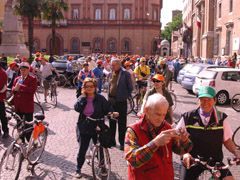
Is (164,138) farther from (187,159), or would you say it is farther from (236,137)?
(236,137)

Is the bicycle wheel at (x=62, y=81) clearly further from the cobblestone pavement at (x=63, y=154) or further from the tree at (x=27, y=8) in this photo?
the tree at (x=27, y=8)

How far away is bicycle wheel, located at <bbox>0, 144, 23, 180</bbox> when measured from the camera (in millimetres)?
5262

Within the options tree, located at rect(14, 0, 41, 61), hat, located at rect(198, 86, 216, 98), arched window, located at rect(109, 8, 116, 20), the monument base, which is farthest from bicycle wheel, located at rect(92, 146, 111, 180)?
arched window, located at rect(109, 8, 116, 20)

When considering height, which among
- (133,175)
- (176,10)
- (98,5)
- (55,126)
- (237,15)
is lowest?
(55,126)

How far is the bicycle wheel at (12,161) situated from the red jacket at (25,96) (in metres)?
2.02

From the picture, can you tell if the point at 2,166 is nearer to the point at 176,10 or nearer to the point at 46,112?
the point at 46,112

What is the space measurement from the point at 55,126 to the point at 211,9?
34849mm

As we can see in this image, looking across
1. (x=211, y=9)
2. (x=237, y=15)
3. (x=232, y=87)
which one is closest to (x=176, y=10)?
(x=211, y=9)

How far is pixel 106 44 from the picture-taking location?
6419 cm

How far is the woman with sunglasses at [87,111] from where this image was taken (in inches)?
225

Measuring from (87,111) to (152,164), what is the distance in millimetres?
2794

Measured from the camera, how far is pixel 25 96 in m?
7.32

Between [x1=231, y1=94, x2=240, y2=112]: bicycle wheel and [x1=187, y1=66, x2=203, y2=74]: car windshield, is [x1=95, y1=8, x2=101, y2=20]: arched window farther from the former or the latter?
[x1=231, y1=94, x2=240, y2=112]: bicycle wheel

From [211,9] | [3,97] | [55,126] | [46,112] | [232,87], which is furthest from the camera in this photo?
[211,9]
